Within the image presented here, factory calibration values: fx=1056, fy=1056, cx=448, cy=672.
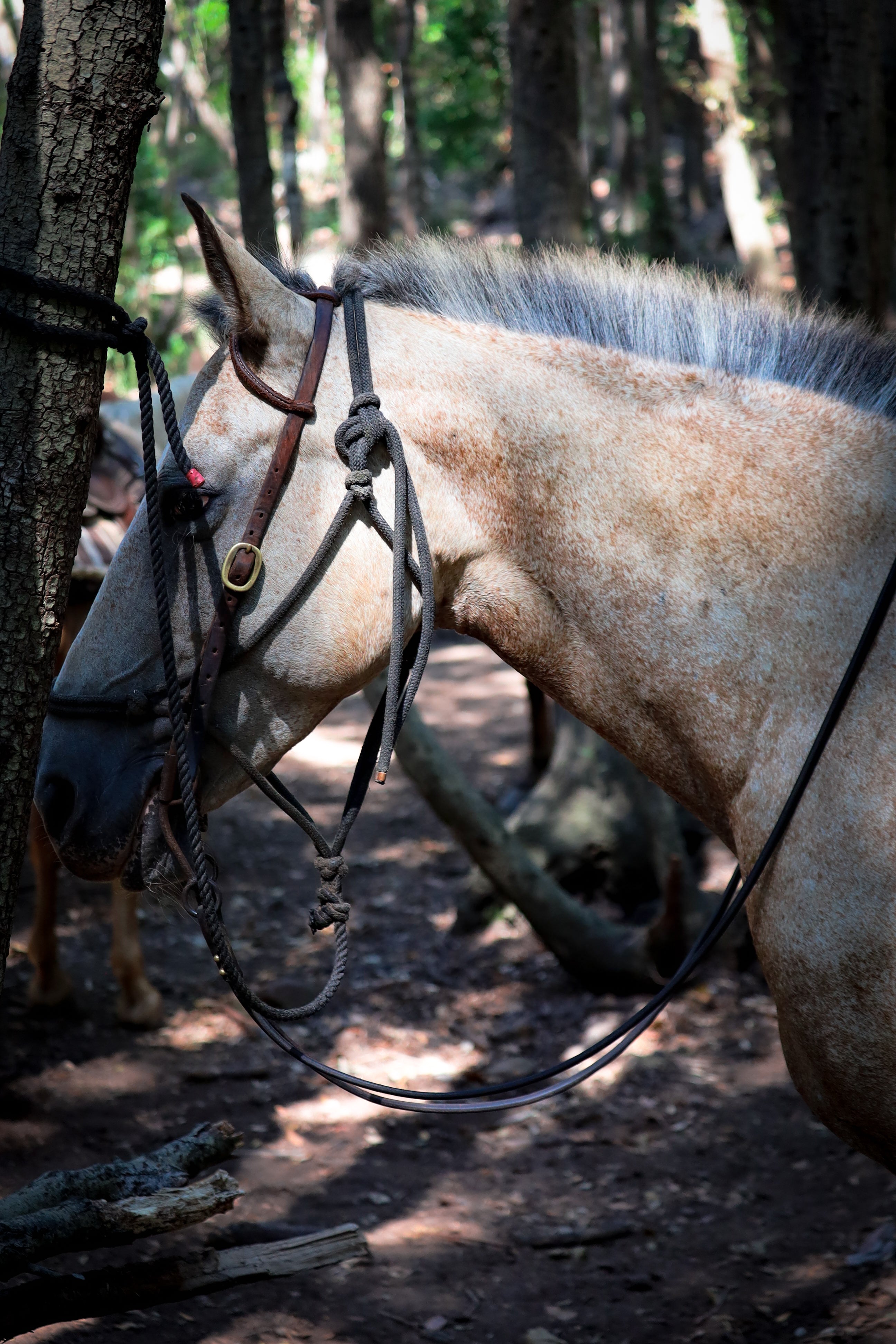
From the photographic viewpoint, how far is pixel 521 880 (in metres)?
5.14

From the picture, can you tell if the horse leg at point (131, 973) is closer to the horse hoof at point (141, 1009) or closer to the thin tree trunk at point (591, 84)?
the horse hoof at point (141, 1009)

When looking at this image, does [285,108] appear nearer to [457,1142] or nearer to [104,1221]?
[457,1142]

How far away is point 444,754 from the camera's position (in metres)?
5.25

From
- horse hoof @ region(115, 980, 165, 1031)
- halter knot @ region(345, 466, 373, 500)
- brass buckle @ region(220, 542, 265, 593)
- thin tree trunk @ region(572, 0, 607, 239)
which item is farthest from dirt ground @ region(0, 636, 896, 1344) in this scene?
thin tree trunk @ region(572, 0, 607, 239)

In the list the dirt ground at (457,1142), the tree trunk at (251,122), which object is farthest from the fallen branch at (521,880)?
the tree trunk at (251,122)

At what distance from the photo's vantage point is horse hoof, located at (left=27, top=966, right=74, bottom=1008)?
470 centimetres

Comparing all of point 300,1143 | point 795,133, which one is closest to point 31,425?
point 300,1143

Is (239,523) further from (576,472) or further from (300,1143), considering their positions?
(300,1143)

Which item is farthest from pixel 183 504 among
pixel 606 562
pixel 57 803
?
pixel 606 562

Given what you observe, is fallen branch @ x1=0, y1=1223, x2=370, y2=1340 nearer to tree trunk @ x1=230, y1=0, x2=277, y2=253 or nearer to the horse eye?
the horse eye

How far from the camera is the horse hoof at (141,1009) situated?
4.78 m

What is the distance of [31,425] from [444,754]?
139 inches

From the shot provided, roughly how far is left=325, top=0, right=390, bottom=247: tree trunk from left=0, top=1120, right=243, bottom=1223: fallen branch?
6.74m

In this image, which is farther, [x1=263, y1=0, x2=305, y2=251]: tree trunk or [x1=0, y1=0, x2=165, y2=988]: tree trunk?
[x1=263, y1=0, x2=305, y2=251]: tree trunk
